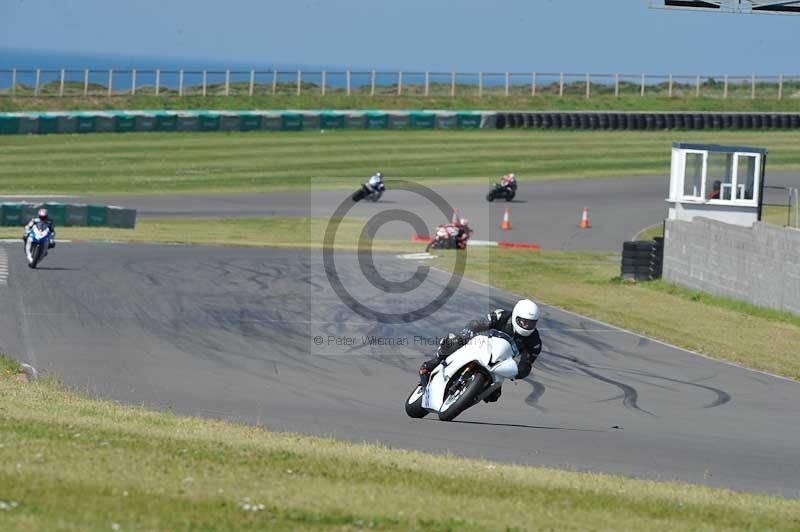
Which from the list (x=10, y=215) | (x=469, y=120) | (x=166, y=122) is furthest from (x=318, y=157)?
(x=10, y=215)

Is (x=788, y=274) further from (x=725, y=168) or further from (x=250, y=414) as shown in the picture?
(x=250, y=414)

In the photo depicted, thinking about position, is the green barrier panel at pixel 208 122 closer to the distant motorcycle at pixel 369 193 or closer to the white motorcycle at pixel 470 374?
the distant motorcycle at pixel 369 193

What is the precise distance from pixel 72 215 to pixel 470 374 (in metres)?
27.2

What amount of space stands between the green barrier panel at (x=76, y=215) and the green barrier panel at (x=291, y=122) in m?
23.6

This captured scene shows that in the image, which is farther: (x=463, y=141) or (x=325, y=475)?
(x=463, y=141)

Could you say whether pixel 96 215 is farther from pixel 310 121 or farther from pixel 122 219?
pixel 310 121

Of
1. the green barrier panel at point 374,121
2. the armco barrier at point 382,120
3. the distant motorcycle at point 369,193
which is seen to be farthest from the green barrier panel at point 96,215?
the green barrier panel at point 374,121

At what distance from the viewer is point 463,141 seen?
197 feet

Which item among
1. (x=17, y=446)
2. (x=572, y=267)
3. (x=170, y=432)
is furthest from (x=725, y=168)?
(x=17, y=446)

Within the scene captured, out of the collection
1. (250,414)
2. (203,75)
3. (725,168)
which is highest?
(203,75)

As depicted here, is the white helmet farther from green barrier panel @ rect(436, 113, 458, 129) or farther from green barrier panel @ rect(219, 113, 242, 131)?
green barrier panel @ rect(436, 113, 458, 129)

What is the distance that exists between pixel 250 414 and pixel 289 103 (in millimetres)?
54314

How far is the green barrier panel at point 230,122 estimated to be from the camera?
59469 millimetres

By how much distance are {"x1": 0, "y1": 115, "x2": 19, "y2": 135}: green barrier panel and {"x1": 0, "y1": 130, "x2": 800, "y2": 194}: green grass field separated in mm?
571
